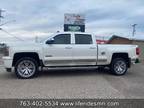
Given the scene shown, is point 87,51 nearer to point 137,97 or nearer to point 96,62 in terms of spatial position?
point 96,62

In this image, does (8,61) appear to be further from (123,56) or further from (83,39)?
(123,56)

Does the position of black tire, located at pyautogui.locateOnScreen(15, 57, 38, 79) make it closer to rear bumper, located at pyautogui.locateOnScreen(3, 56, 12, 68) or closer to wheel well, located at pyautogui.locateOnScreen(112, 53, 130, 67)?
rear bumper, located at pyautogui.locateOnScreen(3, 56, 12, 68)

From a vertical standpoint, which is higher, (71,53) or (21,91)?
(71,53)

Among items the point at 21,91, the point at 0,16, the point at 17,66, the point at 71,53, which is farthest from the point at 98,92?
the point at 0,16

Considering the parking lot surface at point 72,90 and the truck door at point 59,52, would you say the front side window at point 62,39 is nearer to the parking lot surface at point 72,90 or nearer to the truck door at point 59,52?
the truck door at point 59,52

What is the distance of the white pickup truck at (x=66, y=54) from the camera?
28.4ft

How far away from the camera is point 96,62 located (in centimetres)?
946

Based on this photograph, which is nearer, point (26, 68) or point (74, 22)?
point (26, 68)

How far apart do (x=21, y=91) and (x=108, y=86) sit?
297cm

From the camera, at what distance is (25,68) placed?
870 cm

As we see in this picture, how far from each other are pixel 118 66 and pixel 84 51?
1.81m

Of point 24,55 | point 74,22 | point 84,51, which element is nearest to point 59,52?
point 84,51

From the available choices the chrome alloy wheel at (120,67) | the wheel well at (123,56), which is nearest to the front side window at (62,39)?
the wheel well at (123,56)

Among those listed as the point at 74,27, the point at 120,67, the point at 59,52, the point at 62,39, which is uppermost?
the point at 74,27
